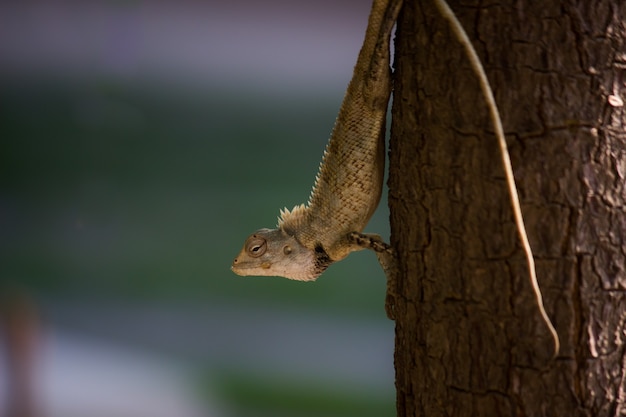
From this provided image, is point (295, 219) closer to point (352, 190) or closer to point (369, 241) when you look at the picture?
point (352, 190)

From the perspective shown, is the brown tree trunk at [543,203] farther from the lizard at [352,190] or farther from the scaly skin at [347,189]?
the scaly skin at [347,189]

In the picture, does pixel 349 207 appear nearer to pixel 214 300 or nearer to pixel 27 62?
pixel 214 300

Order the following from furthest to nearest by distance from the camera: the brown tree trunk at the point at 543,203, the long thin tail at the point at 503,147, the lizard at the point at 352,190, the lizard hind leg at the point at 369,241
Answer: the lizard hind leg at the point at 369,241 → the lizard at the point at 352,190 → the brown tree trunk at the point at 543,203 → the long thin tail at the point at 503,147

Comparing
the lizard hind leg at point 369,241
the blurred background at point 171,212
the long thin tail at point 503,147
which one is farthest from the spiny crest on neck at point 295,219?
the blurred background at point 171,212

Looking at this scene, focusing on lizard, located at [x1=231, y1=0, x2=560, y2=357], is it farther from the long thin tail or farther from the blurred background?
the blurred background

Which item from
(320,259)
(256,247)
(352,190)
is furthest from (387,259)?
(256,247)

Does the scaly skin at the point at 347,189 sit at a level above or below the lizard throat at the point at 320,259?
above

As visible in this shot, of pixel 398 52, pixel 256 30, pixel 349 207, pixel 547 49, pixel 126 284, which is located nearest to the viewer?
pixel 547 49

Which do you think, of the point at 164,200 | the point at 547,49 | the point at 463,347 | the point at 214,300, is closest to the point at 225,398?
the point at 214,300
